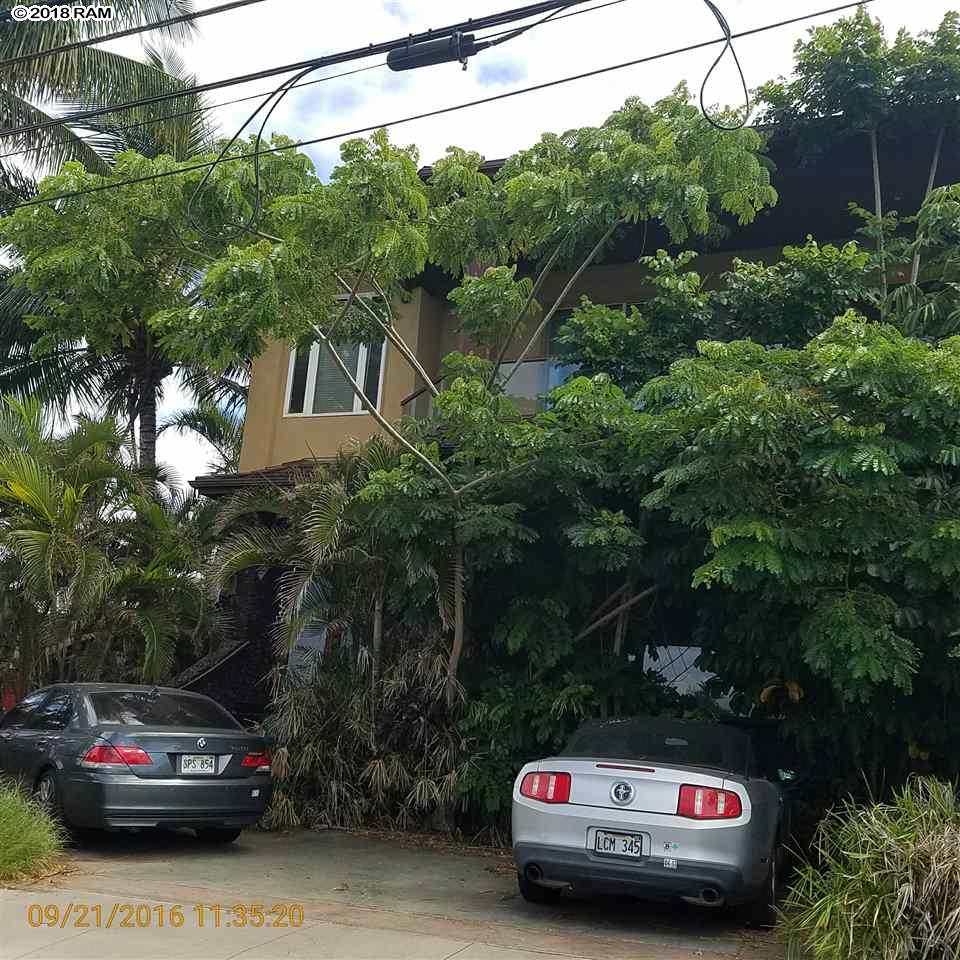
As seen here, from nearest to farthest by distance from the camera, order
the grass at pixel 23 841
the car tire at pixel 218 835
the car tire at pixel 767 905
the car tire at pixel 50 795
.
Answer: the car tire at pixel 767 905 → the grass at pixel 23 841 → the car tire at pixel 50 795 → the car tire at pixel 218 835

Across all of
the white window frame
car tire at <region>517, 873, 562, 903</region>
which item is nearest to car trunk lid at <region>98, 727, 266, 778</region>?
car tire at <region>517, 873, 562, 903</region>

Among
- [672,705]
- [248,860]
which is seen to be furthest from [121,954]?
[672,705]

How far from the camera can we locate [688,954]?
19.9 ft

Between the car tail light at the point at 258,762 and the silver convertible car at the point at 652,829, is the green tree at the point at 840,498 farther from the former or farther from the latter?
the car tail light at the point at 258,762

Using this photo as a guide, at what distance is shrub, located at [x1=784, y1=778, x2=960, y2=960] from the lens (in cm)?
527

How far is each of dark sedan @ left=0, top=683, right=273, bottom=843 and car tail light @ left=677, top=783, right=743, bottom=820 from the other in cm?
411

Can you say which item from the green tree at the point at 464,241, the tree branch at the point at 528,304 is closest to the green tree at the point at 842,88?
the green tree at the point at 464,241

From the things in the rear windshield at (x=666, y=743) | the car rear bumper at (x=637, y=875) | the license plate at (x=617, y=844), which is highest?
the rear windshield at (x=666, y=743)

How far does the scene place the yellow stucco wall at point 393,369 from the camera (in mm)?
13586

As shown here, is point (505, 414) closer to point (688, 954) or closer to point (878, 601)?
point (878, 601)

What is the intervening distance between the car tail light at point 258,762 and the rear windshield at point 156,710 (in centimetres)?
49
